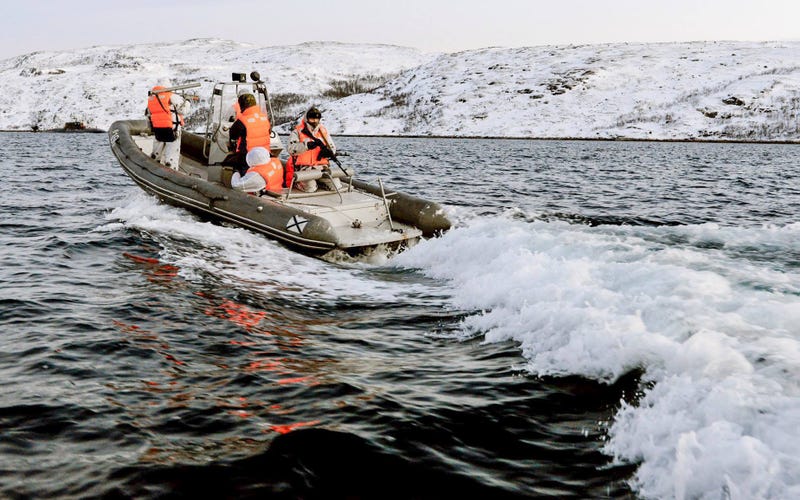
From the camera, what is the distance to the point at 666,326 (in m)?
5.95

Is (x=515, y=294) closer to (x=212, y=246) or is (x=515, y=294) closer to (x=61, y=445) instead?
(x=61, y=445)

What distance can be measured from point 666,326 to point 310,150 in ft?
25.6

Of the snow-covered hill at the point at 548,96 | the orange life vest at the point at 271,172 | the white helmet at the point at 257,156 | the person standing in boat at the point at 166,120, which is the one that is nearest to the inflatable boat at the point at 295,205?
the orange life vest at the point at 271,172

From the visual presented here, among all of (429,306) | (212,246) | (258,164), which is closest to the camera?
(429,306)

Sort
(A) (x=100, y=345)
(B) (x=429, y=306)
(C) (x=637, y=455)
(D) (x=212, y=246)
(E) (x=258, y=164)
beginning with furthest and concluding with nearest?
(E) (x=258, y=164) → (D) (x=212, y=246) → (B) (x=429, y=306) → (A) (x=100, y=345) → (C) (x=637, y=455)

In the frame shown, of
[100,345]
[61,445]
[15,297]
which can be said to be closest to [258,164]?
[15,297]

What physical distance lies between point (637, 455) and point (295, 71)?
6627 inches

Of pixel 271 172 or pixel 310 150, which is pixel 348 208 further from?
pixel 271 172

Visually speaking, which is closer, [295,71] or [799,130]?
[799,130]

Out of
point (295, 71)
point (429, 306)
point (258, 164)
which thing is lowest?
point (429, 306)

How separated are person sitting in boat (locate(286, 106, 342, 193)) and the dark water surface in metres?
1.75

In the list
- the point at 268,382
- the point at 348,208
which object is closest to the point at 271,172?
the point at 348,208

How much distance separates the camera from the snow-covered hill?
79125 mm

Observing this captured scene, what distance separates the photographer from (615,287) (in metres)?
7.44
